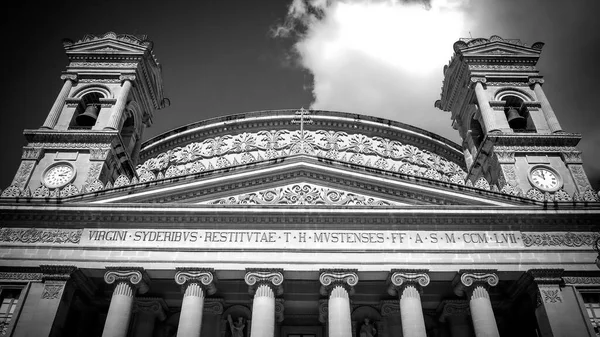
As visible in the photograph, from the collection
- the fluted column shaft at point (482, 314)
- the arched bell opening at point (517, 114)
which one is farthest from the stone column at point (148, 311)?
the arched bell opening at point (517, 114)

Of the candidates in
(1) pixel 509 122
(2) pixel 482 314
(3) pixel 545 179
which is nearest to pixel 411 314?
(2) pixel 482 314

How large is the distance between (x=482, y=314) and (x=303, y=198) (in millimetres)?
7274

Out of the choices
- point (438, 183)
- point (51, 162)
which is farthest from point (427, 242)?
point (51, 162)

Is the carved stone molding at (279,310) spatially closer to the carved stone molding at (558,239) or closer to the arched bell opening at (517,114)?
the carved stone molding at (558,239)

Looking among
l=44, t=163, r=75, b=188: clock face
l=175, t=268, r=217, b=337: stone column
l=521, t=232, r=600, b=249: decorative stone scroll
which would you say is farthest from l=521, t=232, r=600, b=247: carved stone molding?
l=44, t=163, r=75, b=188: clock face

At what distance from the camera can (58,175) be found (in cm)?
2159

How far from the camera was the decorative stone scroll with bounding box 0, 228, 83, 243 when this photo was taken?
17641 mm

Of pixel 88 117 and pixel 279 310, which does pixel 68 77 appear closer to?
pixel 88 117

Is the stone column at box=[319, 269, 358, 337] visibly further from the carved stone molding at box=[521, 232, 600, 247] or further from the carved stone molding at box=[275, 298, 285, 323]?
the carved stone molding at box=[521, 232, 600, 247]

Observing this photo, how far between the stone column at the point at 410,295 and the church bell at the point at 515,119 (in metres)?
11.4

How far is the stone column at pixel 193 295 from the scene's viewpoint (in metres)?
15.7

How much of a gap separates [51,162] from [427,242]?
16483mm

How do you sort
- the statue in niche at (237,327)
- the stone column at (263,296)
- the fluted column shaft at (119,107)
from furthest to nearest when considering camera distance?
the fluted column shaft at (119,107) → the statue in niche at (237,327) → the stone column at (263,296)

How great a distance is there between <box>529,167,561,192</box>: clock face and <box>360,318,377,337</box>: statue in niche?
31.2 feet
